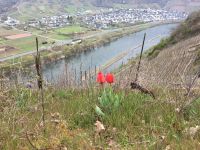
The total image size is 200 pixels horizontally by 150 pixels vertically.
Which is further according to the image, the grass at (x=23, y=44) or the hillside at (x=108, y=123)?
the grass at (x=23, y=44)

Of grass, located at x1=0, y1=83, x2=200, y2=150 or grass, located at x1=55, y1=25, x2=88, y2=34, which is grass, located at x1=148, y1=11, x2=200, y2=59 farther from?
grass, located at x1=55, y1=25, x2=88, y2=34

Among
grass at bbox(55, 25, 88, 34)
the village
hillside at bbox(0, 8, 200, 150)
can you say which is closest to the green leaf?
hillside at bbox(0, 8, 200, 150)

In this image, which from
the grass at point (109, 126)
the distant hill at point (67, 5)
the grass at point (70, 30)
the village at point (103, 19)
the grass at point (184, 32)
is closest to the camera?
the grass at point (109, 126)

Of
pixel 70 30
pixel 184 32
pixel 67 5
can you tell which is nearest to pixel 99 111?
pixel 184 32

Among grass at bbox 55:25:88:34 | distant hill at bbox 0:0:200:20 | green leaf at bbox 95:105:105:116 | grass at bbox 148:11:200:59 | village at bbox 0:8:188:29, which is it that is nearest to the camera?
green leaf at bbox 95:105:105:116

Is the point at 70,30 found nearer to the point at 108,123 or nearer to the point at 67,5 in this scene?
the point at 67,5

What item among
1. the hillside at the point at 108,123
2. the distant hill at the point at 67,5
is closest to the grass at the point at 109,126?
the hillside at the point at 108,123

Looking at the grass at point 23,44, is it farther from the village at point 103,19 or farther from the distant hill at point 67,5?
the distant hill at point 67,5
